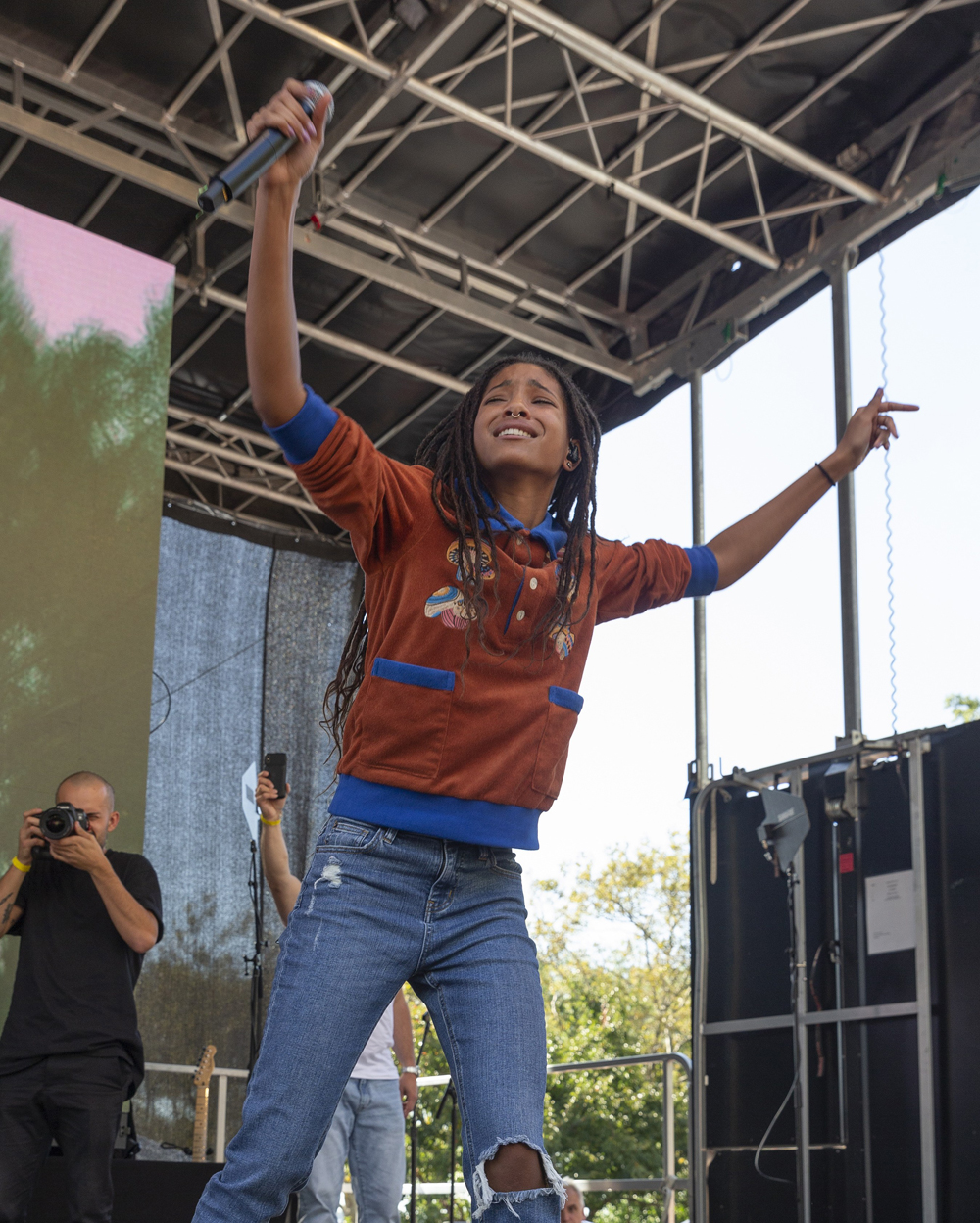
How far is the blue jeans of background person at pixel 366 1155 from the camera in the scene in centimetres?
355

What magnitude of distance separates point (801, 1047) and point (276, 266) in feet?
13.4

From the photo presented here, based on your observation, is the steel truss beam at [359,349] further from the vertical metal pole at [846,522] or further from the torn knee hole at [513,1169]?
the torn knee hole at [513,1169]

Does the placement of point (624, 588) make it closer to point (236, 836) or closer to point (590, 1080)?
point (236, 836)

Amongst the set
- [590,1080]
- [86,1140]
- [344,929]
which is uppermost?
[344,929]

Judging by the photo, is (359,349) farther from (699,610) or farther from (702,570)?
(702,570)

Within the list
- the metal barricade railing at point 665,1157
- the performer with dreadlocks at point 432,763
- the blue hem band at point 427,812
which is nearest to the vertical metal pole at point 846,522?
the metal barricade railing at point 665,1157

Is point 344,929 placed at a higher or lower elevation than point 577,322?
lower

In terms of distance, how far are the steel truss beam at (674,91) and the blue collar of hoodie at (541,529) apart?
4.17 metres

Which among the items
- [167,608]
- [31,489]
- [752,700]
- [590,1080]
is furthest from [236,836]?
[590,1080]

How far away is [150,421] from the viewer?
4.58m

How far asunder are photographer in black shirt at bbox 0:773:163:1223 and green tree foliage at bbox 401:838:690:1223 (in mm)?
14037

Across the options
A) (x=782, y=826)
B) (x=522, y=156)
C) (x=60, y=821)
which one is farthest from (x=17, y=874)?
(x=522, y=156)

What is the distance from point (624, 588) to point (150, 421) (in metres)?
3.27

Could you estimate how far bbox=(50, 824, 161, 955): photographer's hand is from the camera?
3.17 metres
